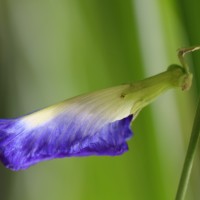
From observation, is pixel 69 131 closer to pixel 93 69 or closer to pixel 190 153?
pixel 190 153

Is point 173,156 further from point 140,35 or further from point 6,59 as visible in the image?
point 6,59

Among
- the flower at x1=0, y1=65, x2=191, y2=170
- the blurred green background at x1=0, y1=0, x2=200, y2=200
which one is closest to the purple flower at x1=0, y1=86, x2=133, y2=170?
the flower at x1=0, y1=65, x2=191, y2=170

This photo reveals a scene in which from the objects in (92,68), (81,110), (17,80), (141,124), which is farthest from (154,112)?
(81,110)

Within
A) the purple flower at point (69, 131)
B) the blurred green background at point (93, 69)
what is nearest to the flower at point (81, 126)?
the purple flower at point (69, 131)

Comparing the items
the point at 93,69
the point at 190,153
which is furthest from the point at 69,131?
the point at 93,69

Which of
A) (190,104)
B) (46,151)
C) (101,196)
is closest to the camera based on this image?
(46,151)

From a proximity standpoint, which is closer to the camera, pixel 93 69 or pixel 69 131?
pixel 69 131
